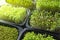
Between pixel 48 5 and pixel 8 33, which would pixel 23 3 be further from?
pixel 8 33

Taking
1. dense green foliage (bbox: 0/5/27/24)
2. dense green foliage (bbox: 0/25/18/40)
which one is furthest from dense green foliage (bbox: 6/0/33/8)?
dense green foliage (bbox: 0/25/18/40)

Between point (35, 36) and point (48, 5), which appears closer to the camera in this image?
point (35, 36)

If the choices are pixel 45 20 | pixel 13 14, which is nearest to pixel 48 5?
pixel 45 20

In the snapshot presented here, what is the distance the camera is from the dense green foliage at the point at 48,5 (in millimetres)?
1450

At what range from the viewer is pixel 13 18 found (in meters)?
1.44

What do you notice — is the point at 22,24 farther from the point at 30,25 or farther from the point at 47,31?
the point at 47,31

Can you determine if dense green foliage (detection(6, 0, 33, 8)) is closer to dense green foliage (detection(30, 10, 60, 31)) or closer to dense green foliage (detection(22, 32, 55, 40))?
dense green foliage (detection(30, 10, 60, 31))

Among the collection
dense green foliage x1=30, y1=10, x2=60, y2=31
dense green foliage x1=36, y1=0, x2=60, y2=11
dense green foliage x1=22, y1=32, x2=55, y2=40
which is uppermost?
dense green foliage x1=36, y1=0, x2=60, y2=11

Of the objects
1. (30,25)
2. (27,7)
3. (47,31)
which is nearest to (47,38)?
(47,31)

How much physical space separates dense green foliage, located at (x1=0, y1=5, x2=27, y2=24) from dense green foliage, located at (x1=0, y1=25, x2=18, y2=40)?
9cm

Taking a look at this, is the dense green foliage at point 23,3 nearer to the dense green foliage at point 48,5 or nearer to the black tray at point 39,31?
the dense green foliage at point 48,5

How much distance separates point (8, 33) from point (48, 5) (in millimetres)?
425

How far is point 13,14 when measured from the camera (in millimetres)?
1457

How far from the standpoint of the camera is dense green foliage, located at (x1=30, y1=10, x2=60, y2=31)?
1.35m
